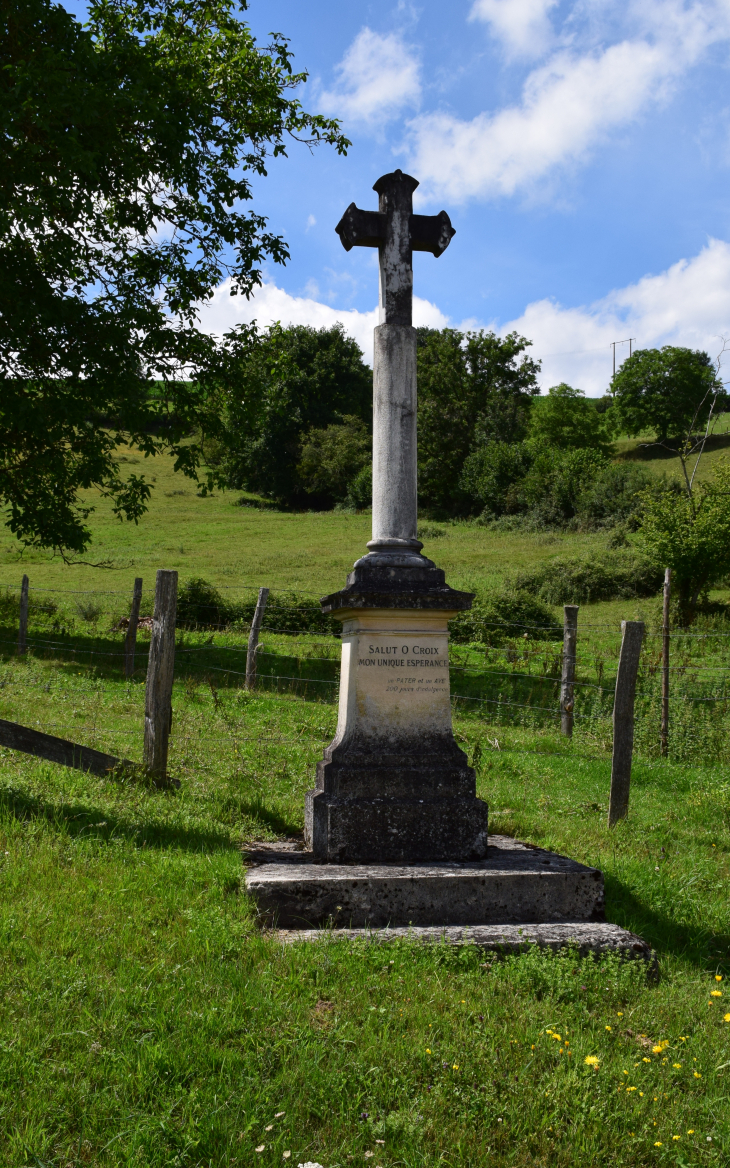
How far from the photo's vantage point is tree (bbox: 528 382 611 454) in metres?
61.5

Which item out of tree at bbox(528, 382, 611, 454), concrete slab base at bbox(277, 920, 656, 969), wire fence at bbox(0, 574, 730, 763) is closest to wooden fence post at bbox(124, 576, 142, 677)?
wire fence at bbox(0, 574, 730, 763)

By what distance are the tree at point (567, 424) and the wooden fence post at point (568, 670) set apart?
51280 millimetres

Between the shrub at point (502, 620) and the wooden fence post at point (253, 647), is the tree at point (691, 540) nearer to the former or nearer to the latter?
the shrub at point (502, 620)

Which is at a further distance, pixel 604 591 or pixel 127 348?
pixel 604 591

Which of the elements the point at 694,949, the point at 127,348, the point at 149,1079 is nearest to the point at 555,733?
the point at 694,949

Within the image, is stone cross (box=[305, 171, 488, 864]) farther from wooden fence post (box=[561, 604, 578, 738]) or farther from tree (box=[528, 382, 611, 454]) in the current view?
tree (box=[528, 382, 611, 454])

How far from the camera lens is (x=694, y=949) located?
184 inches

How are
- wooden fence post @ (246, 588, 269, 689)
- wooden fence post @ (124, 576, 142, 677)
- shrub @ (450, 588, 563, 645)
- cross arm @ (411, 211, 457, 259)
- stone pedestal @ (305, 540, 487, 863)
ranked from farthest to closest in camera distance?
shrub @ (450, 588, 563, 645) → wooden fence post @ (124, 576, 142, 677) → wooden fence post @ (246, 588, 269, 689) → cross arm @ (411, 211, 457, 259) → stone pedestal @ (305, 540, 487, 863)

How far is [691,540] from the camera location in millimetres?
23812

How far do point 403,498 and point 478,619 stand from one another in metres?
12.8

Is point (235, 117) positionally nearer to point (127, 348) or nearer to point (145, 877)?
point (127, 348)

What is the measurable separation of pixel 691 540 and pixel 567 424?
4158 cm

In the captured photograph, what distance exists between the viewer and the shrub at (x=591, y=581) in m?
25.9

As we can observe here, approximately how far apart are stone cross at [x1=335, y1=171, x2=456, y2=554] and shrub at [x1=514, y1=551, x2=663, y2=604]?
66.9ft
